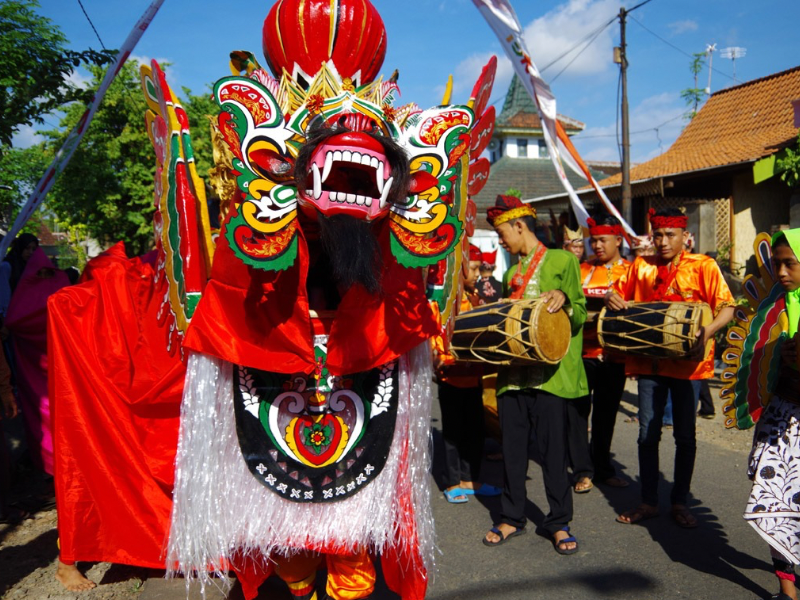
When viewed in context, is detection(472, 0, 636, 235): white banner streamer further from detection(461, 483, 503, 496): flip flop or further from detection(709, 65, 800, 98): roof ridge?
Answer: detection(709, 65, 800, 98): roof ridge

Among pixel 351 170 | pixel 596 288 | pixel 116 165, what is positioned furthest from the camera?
pixel 116 165

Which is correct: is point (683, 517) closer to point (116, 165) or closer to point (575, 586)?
point (575, 586)

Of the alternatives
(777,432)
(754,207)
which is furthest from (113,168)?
(777,432)

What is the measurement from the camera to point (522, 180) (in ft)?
86.3

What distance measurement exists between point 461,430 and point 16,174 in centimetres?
527

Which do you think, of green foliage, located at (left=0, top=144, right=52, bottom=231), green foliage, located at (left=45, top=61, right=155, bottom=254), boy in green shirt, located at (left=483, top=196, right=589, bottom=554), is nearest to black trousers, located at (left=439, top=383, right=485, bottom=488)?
boy in green shirt, located at (left=483, top=196, right=589, bottom=554)

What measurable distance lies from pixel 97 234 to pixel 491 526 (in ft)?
46.7

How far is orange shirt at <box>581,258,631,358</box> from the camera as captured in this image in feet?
17.1

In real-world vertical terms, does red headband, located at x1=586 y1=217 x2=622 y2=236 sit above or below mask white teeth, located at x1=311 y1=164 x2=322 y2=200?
above

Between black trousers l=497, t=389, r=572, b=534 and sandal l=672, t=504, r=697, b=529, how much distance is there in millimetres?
766

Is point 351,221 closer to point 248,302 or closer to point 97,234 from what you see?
point 248,302

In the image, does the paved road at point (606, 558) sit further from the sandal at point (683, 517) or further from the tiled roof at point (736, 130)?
the tiled roof at point (736, 130)

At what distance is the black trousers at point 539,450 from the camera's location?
397 centimetres

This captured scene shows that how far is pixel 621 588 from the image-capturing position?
346 cm
